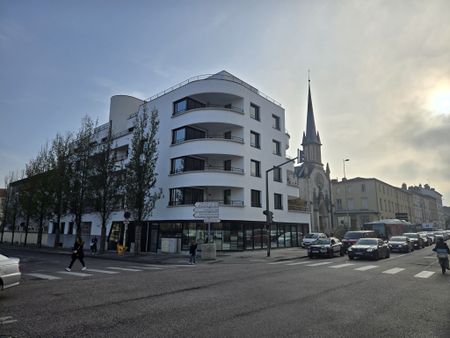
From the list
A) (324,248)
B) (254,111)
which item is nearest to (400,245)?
(324,248)

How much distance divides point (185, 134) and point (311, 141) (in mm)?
38909

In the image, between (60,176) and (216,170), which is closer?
(216,170)

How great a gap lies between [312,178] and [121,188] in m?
38.3

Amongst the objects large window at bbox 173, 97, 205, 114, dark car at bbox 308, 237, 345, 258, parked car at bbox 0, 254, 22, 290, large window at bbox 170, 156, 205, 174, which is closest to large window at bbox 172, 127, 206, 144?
large window at bbox 170, 156, 205, 174

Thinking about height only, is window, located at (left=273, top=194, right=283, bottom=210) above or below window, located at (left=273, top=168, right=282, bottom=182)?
below

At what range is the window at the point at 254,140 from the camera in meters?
32.2

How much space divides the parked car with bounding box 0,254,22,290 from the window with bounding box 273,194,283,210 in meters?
27.2

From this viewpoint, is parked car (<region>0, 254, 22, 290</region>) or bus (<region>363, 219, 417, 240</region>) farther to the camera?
bus (<region>363, 219, 417, 240</region>)

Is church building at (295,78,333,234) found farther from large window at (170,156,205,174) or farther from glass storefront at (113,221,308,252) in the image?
large window at (170,156,205,174)

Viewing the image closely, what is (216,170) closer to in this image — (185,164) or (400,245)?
(185,164)

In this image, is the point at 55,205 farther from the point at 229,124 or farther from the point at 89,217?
the point at 229,124

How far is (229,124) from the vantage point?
30.1 m

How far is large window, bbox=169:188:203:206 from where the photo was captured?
28719 mm

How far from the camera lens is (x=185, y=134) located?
3016 cm
